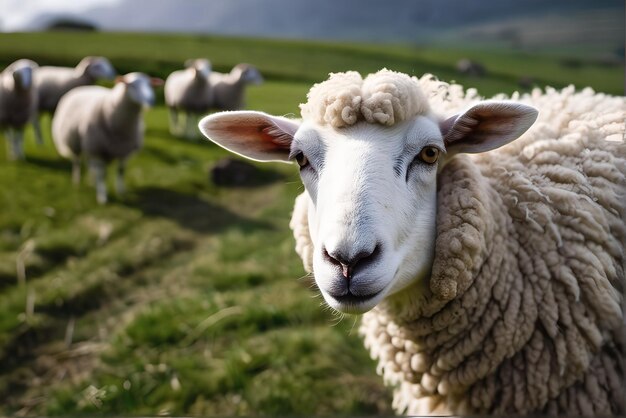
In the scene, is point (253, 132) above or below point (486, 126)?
below

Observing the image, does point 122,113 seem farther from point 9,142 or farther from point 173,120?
point 9,142

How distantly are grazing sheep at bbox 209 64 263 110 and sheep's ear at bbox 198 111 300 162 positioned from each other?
2.45m

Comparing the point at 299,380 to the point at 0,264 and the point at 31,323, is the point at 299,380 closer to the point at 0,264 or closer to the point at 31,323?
the point at 31,323

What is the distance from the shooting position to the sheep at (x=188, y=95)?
3934mm

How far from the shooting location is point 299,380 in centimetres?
254

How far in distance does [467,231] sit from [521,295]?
0.28m

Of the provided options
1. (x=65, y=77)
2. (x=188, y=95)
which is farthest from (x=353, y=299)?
(x=65, y=77)

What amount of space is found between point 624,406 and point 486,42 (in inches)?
81.2

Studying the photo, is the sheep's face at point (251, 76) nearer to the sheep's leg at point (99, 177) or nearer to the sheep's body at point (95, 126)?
the sheep's body at point (95, 126)

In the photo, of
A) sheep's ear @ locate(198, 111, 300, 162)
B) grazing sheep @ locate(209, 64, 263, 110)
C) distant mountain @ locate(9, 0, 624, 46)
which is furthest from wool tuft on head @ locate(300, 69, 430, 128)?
grazing sheep @ locate(209, 64, 263, 110)

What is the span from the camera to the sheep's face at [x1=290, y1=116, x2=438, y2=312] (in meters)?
1.16

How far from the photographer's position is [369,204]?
1191mm

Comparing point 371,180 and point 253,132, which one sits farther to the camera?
point 253,132

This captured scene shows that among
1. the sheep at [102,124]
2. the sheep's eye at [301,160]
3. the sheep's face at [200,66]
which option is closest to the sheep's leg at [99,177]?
the sheep at [102,124]
